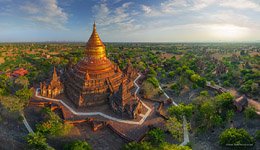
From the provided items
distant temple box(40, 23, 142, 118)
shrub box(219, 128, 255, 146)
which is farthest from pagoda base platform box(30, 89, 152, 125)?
shrub box(219, 128, 255, 146)

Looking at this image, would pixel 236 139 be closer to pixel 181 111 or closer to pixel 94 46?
pixel 181 111

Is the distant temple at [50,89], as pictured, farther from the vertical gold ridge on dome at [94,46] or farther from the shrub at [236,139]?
the shrub at [236,139]

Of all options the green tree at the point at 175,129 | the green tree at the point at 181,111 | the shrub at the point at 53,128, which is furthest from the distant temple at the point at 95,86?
the shrub at the point at 53,128

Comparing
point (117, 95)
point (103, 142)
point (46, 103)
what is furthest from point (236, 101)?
point (46, 103)

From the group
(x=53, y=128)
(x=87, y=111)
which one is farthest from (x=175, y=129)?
(x=53, y=128)

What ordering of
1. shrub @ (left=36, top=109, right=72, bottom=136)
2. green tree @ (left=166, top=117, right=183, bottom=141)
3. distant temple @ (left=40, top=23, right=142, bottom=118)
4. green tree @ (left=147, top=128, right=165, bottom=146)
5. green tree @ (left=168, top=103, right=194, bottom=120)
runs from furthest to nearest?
distant temple @ (left=40, top=23, right=142, bottom=118)
green tree @ (left=168, top=103, right=194, bottom=120)
green tree @ (left=166, top=117, right=183, bottom=141)
shrub @ (left=36, top=109, right=72, bottom=136)
green tree @ (left=147, top=128, right=165, bottom=146)

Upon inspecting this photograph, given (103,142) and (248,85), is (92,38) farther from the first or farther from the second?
(248,85)

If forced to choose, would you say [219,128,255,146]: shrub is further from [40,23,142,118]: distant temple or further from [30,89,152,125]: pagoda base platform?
[40,23,142,118]: distant temple

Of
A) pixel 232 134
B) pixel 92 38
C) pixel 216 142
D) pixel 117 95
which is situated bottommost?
pixel 216 142
